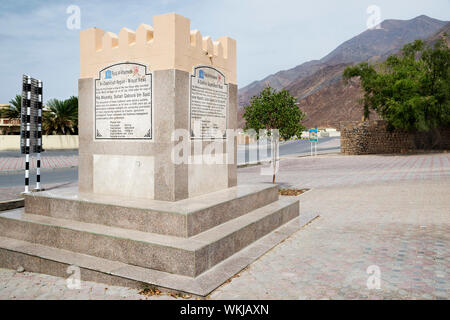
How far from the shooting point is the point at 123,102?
6.07 m

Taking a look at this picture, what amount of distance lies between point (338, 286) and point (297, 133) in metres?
8.20

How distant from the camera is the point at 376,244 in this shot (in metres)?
5.57

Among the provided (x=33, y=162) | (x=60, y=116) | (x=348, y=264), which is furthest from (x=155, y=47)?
(x=60, y=116)

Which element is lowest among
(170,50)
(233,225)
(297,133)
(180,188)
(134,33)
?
(233,225)

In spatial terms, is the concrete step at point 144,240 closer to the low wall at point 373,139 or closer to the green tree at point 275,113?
the green tree at point 275,113

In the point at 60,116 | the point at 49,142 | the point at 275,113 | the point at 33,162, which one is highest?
the point at 60,116

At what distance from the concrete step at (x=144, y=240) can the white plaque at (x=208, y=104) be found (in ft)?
5.38

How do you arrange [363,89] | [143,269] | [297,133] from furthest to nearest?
[363,89] → [297,133] → [143,269]

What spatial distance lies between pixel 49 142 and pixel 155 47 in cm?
3474

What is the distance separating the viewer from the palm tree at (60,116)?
36312 mm

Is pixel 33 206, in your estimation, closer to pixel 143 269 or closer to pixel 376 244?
pixel 143 269

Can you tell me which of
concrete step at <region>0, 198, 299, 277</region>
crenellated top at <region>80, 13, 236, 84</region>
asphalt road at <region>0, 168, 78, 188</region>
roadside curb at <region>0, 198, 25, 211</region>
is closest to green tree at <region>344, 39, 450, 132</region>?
asphalt road at <region>0, 168, 78, 188</region>

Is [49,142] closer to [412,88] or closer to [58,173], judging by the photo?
[58,173]
